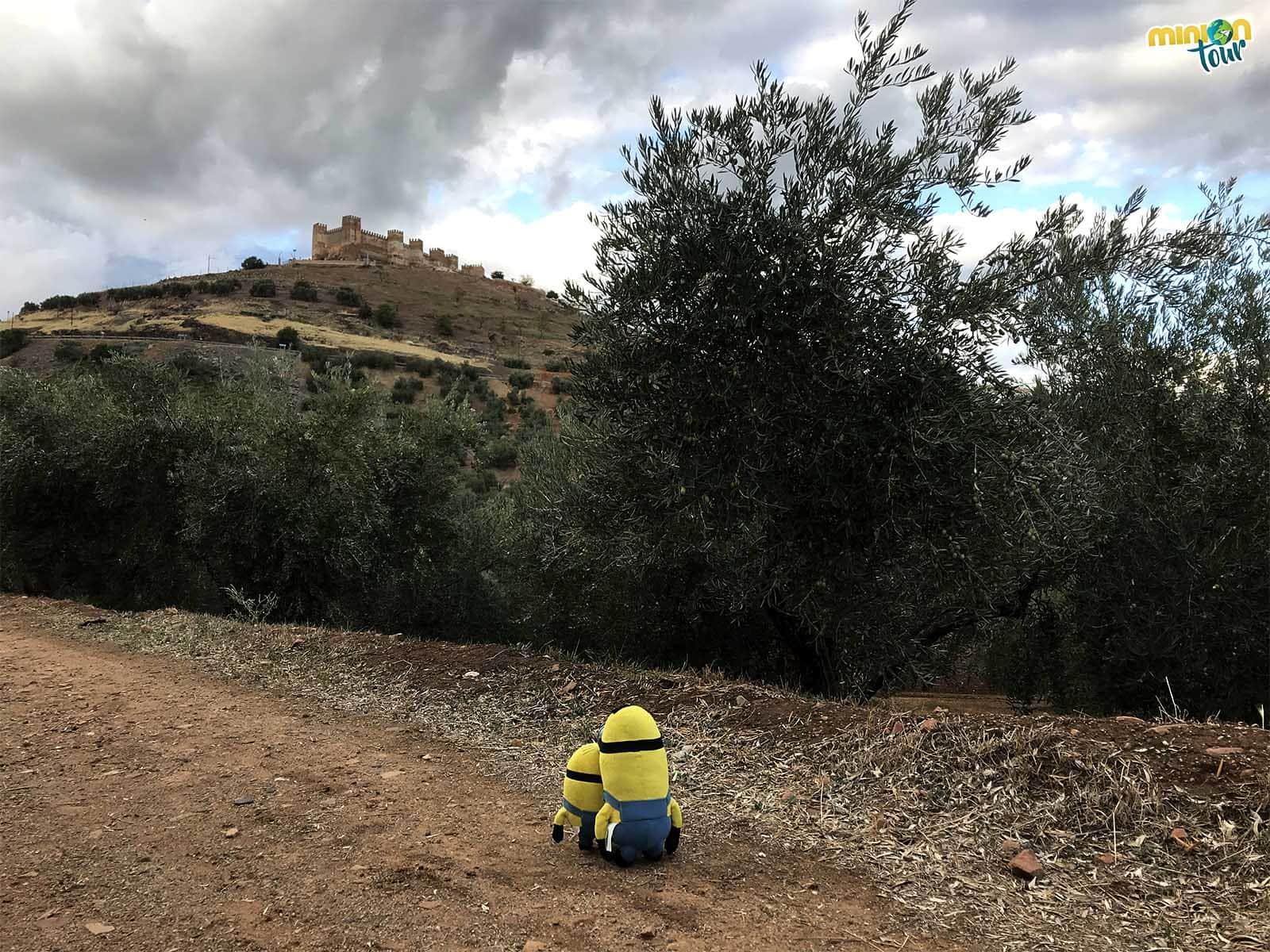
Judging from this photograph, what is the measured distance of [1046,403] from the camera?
8.13 m

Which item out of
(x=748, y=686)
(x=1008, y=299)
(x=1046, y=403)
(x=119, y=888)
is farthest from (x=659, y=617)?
(x=119, y=888)

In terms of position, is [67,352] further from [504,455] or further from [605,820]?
[605,820]

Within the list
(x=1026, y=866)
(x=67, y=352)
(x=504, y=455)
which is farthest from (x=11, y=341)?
(x=1026, y=866)

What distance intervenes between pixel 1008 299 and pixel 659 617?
7.79 meters

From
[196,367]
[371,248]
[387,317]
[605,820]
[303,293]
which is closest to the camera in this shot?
[605,820]

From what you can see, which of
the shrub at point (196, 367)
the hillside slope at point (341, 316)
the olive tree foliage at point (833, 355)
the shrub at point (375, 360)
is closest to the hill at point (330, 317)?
the hillside slope at point (341, 316)

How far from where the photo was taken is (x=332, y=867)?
162 inches

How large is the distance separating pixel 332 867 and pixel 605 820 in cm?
146

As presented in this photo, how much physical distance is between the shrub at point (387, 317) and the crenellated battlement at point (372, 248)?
42.0 m

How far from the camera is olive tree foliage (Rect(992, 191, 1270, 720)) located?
8.23 m

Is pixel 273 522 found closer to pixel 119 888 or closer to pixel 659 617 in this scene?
pixel 659 617

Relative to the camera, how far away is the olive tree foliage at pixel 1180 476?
8.23 metres

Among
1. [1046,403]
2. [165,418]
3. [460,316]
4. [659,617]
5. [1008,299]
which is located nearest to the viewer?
[1008,299]

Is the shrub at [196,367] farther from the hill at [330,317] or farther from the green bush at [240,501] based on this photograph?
the hill at [330,317]
